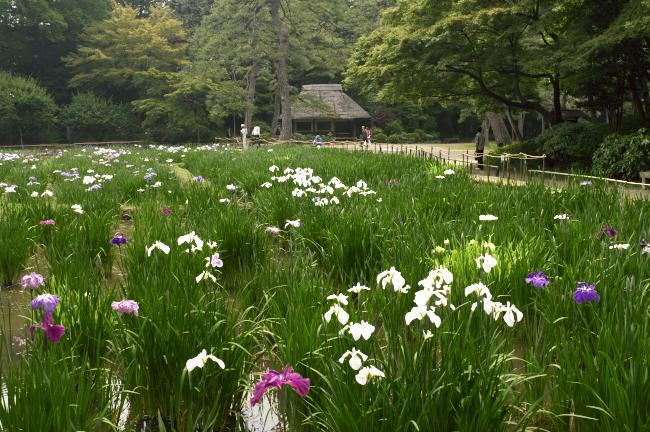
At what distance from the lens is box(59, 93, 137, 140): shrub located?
122ft

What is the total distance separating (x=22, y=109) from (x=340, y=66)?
1990 cm

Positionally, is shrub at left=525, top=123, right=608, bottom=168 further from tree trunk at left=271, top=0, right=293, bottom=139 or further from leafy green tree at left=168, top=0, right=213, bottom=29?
leafy green tree at left=168, top=0, right=213, bottom=29

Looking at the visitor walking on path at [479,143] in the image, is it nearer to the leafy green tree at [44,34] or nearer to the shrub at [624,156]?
the shrub at [624,156]

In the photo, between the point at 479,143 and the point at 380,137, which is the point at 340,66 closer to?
the point at 380,137

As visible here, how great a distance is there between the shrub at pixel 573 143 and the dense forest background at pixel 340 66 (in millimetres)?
49

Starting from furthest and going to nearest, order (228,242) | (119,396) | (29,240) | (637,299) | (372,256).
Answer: (29,240)
(228,242)
(372,256)
(637,299)
(119,396)

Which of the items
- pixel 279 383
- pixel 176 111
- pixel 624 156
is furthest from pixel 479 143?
pixel 176 111

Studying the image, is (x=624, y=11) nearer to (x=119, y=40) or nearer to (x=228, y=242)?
(x=228, y=242)

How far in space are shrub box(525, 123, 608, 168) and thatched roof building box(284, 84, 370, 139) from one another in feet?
80.6

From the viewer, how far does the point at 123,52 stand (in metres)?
39.1

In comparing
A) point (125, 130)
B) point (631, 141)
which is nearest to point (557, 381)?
point (631, 141)

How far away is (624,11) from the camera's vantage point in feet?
40.5

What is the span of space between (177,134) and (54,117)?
25.8 ft

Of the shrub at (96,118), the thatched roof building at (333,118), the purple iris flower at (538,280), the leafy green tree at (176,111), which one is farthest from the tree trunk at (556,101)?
the shrub at (96,118)
